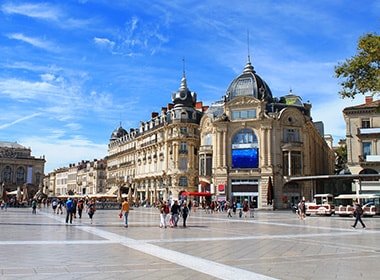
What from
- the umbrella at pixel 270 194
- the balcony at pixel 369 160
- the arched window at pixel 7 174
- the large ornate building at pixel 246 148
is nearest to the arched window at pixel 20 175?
the arched window at pixel 7 174

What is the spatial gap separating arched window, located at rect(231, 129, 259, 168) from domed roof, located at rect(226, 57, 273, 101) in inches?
237

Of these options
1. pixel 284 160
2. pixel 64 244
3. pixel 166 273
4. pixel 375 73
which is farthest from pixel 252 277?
pixel 284 160

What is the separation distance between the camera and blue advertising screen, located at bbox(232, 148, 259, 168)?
6625 cm

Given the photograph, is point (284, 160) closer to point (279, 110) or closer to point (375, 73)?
point (279, 110)

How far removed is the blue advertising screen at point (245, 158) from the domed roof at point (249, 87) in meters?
8.33

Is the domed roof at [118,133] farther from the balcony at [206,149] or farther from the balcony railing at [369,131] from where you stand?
the balcony railing at [369,131]

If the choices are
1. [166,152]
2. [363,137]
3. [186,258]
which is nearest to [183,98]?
[166,152]

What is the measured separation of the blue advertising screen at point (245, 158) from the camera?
66250mm

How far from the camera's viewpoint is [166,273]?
33.9 feet

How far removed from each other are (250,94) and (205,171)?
44.7 ft

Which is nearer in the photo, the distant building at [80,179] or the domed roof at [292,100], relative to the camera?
the domed roof at [292,100]

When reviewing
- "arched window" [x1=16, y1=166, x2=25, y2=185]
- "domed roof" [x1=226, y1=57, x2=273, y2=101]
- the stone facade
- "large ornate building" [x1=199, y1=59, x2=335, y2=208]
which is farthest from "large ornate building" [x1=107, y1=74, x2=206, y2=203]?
"arched window" [x1=16, y1=166, x2=25, y2=185]

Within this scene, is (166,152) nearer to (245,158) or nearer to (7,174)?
(245,158)

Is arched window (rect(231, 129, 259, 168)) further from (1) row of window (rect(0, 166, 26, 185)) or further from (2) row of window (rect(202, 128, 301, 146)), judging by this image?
(1) row of window (rect(0, 166, 26, 185))
